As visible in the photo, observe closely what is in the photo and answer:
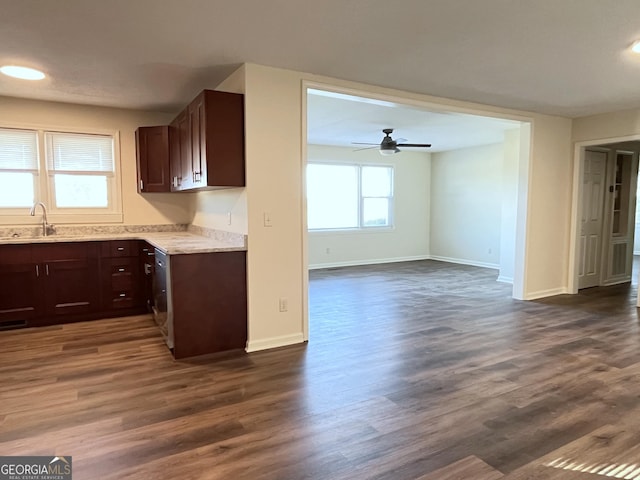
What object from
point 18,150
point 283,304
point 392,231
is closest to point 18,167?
point 18,150

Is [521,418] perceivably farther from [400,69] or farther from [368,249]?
[368,249]

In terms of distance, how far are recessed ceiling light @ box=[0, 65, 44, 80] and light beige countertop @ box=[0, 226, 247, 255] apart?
60.8 inches

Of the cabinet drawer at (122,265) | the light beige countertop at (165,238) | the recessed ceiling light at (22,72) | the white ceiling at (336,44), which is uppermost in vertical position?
the recessed ceiling light at (22,72)

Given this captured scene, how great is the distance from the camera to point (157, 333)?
156 inches

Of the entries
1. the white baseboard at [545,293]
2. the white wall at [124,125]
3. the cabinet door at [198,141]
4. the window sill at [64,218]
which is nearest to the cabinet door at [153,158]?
the white wall at [124,125]

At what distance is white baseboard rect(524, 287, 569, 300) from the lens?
5.37 m

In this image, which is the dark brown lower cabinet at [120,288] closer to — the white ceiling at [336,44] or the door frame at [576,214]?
the white ceiling at [336,44]

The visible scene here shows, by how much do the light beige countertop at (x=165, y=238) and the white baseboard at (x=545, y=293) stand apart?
3970 mm

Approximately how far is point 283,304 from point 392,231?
584cm

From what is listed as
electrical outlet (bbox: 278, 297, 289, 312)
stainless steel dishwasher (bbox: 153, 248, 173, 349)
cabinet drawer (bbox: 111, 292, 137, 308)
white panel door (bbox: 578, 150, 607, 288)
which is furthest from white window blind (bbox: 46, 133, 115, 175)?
white panel door (bbox: 578, 150, 607, 288)

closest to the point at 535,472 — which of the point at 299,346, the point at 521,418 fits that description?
the point at 521,418

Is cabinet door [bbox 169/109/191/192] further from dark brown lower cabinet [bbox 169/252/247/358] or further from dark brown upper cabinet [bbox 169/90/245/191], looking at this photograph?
dark brown lower cabinet [bbox 169/252/247/358]

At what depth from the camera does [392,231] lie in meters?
9.08

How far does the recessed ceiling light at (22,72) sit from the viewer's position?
3.40 m
